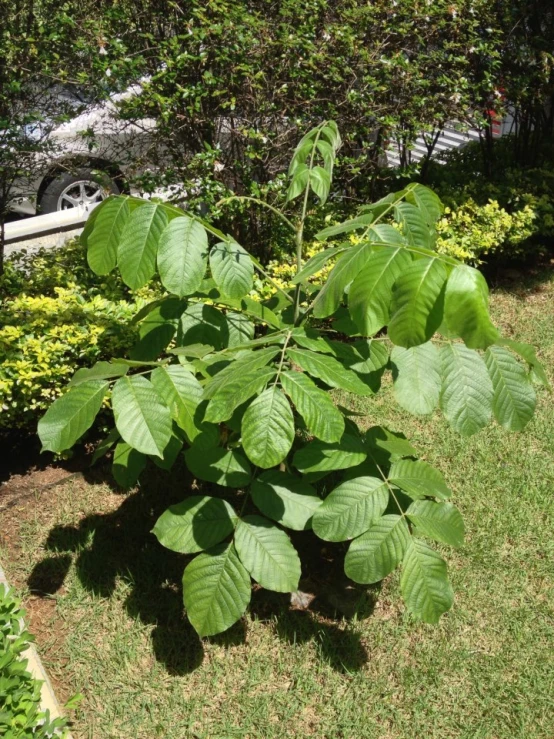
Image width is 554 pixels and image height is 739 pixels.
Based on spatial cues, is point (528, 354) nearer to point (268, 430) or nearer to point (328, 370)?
point (328, 370)

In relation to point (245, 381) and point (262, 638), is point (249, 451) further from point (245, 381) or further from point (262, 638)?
point (262, 638)

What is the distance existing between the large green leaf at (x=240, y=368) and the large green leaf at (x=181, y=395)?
125 millimetres

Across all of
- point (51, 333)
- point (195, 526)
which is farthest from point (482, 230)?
point (195, 526)

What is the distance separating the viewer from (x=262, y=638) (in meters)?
2.96

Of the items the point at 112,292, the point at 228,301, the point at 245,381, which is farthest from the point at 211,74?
the point at 245,381

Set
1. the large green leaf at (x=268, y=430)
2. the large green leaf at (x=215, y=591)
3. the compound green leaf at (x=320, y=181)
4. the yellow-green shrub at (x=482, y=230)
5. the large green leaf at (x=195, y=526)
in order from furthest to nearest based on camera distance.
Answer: the yellow-green shrub at (x=482, y=230) < the compound green leaf at (x=320, y=181) < the large green leaf at (x=195, y=526) < the large green leaf at (x=215, y=591) < the large green leaf at (x=268, y=430)

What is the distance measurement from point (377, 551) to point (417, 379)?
1.99 feet

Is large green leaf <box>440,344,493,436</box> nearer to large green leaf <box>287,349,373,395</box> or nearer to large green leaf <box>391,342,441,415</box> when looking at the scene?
large green leaf <box>391,342,441,415</box>

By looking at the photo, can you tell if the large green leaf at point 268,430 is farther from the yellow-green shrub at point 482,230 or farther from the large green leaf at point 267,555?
the yellow-green shrub at point 482,230

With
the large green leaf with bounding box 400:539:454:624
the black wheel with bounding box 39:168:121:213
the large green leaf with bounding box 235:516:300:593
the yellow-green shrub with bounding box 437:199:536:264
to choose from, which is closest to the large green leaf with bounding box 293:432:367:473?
the large green leaf with bounding box 235:516:300:593

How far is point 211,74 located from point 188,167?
2.07 feet

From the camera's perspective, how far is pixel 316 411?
6.62 feet

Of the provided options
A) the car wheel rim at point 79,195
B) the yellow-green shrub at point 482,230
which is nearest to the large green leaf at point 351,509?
the yellow-green shrub at point 482,230

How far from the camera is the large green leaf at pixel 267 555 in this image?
2.38m
